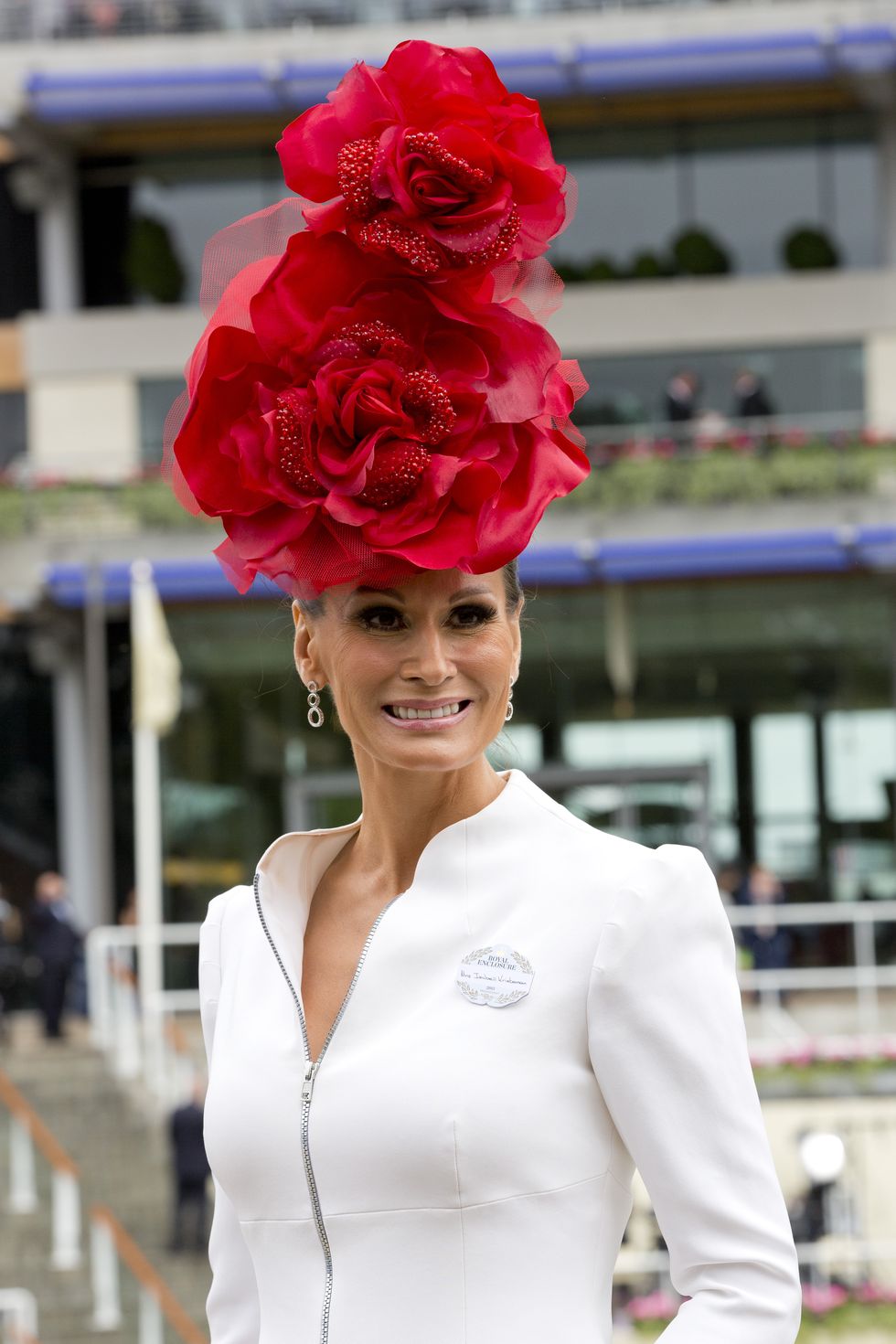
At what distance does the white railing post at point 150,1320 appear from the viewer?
10.9 meters

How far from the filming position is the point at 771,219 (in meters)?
24.0

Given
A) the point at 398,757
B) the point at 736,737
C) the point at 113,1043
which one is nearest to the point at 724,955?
the point at 398,757

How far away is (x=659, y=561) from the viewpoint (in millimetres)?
22266

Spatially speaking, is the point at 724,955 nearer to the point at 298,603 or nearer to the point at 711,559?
the point at 298,603

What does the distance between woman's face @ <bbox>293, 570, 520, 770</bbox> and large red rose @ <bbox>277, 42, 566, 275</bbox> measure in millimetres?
351

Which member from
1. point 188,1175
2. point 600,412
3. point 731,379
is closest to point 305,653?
point 188,1175

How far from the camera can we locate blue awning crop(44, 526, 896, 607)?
2205cm

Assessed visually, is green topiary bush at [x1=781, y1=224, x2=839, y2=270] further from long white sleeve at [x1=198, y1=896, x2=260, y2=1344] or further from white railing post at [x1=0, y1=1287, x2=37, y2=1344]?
long white sleeve at [x1=198, y1=896, x2=260, y2=1344]

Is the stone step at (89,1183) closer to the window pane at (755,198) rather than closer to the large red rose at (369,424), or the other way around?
the large red rose at (369,424)

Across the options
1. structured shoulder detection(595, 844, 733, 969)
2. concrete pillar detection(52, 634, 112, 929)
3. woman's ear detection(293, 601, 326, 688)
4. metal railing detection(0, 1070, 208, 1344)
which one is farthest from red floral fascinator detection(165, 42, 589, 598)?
concrete pillar detection(52, 634, 112, 929)

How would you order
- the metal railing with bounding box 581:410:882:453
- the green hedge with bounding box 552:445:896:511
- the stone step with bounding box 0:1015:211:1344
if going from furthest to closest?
the metal railing with bounding box 581:410:882:453
the green hedge with bounding box 552:445:896:511
the stone step with bounding box 0:1015:211:1344

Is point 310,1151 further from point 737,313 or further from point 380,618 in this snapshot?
point 737,313

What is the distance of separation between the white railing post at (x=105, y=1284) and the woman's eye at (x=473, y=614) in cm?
→ 1014

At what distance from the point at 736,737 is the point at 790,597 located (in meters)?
1.75
